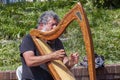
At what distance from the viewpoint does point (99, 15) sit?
928 centimetres

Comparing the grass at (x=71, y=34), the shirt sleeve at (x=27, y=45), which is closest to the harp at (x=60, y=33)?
the shirt sleeve at (x=27, y=45)

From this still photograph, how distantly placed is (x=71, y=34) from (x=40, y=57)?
116 inches

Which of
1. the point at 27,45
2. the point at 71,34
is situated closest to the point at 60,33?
the point at 27,45

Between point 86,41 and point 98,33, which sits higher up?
point 86,41

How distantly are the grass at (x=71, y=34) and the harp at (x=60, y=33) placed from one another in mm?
1371

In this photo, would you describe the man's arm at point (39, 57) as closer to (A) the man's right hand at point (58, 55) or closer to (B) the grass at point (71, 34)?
(A) the man's right hand at point (58, 55)

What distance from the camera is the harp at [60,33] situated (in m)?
3.57

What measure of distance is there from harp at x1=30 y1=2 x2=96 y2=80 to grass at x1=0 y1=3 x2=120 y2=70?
54.0 inches

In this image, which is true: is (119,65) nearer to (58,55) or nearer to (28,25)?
(58,55)

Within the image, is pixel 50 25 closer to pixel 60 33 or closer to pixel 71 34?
pixel 60 33

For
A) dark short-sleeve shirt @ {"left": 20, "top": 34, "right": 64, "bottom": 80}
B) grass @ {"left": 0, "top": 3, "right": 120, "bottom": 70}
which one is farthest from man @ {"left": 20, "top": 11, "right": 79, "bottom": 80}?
grass @ {"left": 0, "top": 3, "right": 120, "bottom": 70}

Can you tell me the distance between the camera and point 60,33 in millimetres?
3980

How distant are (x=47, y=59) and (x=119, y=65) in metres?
2.07

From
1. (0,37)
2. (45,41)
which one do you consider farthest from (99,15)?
(45,41)
